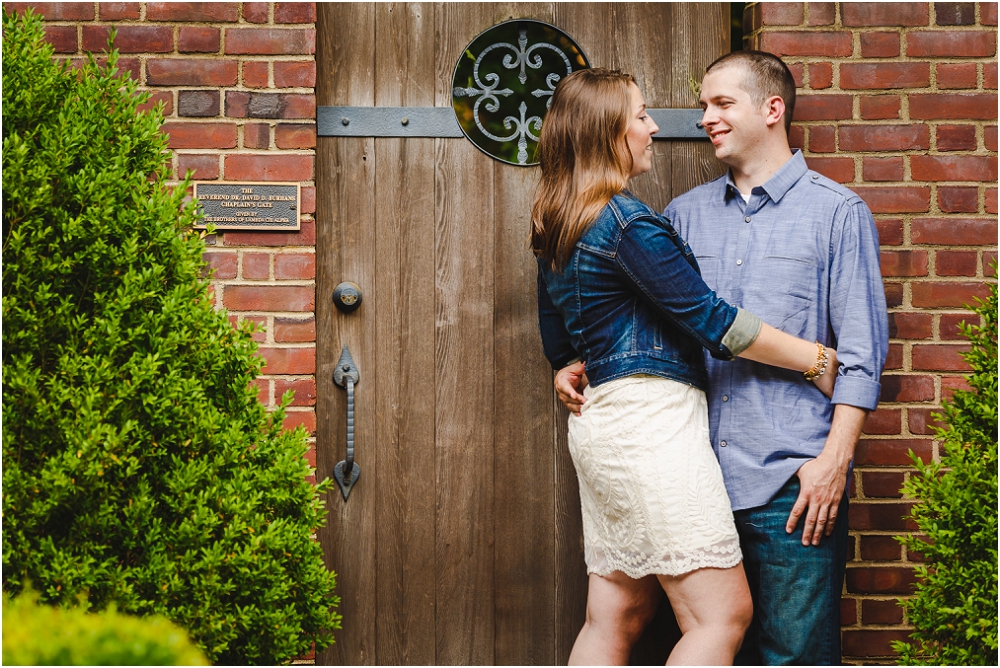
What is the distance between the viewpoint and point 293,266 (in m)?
2.61

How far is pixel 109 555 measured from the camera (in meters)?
1.89

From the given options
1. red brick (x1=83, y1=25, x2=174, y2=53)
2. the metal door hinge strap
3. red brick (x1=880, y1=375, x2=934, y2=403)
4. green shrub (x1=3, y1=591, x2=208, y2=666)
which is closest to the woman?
red brick (x1=880, y1=375, x2=934, y2=403)

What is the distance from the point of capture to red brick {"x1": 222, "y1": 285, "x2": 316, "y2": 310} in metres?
2.60

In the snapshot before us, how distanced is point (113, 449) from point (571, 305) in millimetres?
1128

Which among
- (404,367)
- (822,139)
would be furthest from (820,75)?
(404,367)

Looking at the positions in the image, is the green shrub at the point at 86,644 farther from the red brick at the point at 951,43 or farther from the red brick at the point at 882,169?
the red brick at the point at 951,43

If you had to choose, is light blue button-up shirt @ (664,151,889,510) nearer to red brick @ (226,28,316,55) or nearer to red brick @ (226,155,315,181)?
red brick @ (226,155,315,181)

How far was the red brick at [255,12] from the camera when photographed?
262cm

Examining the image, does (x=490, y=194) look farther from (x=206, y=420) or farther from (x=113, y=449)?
(x=113, y=449)

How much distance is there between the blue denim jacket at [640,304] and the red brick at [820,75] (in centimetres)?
99

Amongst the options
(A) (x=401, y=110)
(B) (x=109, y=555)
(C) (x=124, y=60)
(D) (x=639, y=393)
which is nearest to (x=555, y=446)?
(D) (x=639, y=393)

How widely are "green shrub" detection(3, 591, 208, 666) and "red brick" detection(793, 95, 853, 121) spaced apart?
233cm

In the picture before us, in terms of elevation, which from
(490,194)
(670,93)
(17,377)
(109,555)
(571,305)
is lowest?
(109,555)

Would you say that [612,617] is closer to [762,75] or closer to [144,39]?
[762,75]
